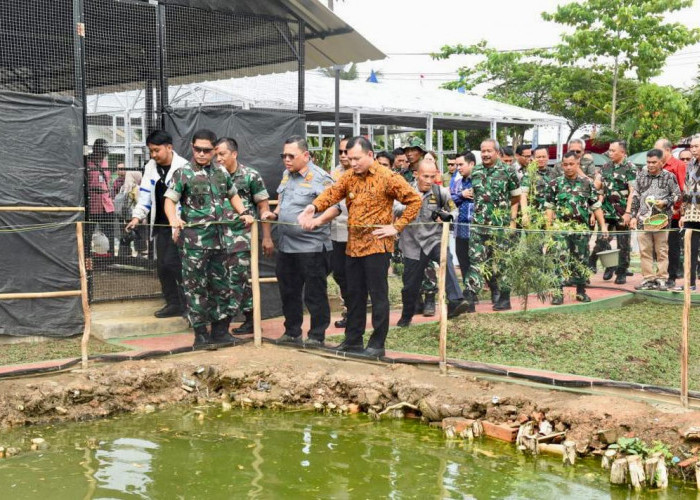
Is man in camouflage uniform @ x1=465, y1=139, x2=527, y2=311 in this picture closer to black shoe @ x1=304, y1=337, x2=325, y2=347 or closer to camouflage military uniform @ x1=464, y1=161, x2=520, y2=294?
camouflage military uniform @ x1=464, y1=161, x2=520, y2=294

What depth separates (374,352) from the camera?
7.20 meters

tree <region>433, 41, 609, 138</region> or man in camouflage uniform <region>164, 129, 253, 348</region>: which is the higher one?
tree <region>433, 41, 609, 138</region>

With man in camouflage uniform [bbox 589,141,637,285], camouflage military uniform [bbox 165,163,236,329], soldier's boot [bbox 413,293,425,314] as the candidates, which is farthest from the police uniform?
man in camouflage uniform [bbox 589,141,637,285]

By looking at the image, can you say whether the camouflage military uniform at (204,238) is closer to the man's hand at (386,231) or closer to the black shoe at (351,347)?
the black shoe at (351,347)

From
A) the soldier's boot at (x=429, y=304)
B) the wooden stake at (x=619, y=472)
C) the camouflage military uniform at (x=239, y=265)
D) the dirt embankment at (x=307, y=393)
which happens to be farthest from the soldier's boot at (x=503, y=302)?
the wooden stake at (x=619, y=472)

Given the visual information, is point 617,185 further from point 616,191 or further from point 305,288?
point 305,288

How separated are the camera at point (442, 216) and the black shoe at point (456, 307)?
1.01m

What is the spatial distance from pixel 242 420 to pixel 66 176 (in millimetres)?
3300

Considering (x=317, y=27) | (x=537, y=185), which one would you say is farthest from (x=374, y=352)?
(x=317, y=27)

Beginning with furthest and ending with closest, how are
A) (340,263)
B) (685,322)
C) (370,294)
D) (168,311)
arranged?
(168,311) → (340,263) → (370,294) → (685,322)

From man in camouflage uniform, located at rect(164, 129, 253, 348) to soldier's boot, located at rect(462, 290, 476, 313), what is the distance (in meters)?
→ 2.06

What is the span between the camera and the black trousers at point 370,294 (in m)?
7.14

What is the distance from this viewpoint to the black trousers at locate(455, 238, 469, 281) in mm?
7938

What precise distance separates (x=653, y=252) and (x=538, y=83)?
89.0 ft
